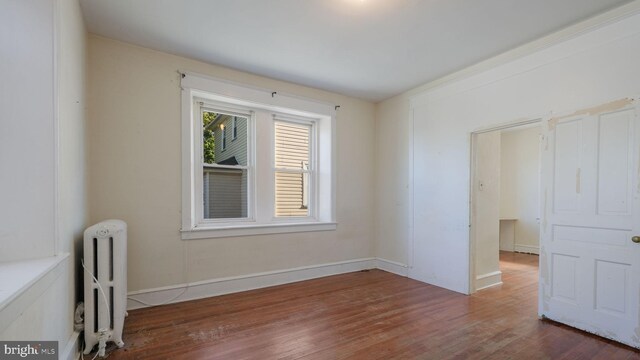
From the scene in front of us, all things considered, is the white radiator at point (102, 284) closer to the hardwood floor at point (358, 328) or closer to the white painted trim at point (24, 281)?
the hardwood floor at point (358, 328)

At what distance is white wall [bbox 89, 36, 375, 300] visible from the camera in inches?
117

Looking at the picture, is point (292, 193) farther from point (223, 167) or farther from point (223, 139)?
point (223, 139)

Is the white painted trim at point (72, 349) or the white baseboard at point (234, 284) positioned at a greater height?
the white painted trim at point (72, 349)

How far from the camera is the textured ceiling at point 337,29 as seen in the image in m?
2.47

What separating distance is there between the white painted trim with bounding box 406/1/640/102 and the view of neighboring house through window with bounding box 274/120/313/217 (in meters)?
1.96

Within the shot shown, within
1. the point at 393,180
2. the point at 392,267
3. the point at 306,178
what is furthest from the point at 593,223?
the point at 306,178

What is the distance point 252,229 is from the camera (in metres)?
3.84

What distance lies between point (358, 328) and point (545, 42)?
327cm

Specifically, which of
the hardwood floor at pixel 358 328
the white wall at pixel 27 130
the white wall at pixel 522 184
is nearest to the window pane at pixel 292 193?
the hardwood floor at pixel 358 328

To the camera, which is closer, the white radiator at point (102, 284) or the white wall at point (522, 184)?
the white radiator at point (102, 284)

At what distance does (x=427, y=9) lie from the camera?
8.21 ft

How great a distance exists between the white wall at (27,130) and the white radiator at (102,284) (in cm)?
50

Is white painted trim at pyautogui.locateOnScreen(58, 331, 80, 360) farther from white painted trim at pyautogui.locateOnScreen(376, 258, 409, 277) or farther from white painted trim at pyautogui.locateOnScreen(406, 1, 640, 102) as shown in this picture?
white painted trim at pyautogui.locateOnScreen(406, 1, 640, 102)

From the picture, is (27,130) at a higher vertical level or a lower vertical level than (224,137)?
lower
